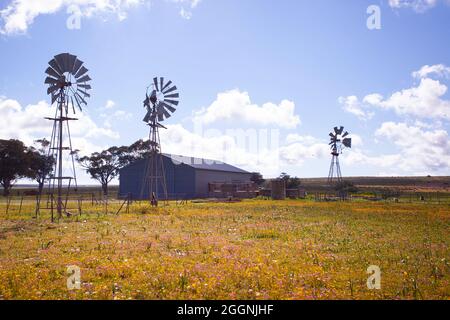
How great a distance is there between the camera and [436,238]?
679 inches

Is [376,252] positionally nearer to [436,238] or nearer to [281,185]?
[436,238]

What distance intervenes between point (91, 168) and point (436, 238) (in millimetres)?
87682

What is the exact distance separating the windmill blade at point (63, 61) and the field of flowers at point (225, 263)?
1395 cm

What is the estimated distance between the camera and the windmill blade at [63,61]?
2916 centimetres

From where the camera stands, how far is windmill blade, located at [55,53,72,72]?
1148 inches

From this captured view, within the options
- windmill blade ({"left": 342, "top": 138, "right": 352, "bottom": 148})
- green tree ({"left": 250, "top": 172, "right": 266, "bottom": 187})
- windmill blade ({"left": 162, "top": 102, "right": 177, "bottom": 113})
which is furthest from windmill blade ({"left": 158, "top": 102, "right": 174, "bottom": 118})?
green tree ({"left": 250, "top": 172, "right": 266, "bottom": 187})

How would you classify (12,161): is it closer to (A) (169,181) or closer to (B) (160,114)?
(A) (169,181)

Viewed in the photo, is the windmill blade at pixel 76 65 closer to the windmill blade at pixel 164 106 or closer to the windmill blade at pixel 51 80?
the windmill blade at pixel 51 80

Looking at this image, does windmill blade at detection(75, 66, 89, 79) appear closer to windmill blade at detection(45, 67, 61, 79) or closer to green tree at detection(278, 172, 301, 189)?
windmill blade at detection(45, 67, 61, 79)

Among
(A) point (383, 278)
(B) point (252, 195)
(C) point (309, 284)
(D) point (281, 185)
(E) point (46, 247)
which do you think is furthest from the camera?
(B) point (252, 195)

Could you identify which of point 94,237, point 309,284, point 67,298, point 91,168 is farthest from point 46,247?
point 91,168

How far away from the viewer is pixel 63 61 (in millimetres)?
29484

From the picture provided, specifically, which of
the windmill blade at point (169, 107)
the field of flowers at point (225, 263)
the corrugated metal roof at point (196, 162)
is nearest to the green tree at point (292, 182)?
the corrugated metal roof at point (196, 162)

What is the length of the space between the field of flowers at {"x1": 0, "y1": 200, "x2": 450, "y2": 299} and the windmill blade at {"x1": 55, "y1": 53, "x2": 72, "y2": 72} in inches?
549
